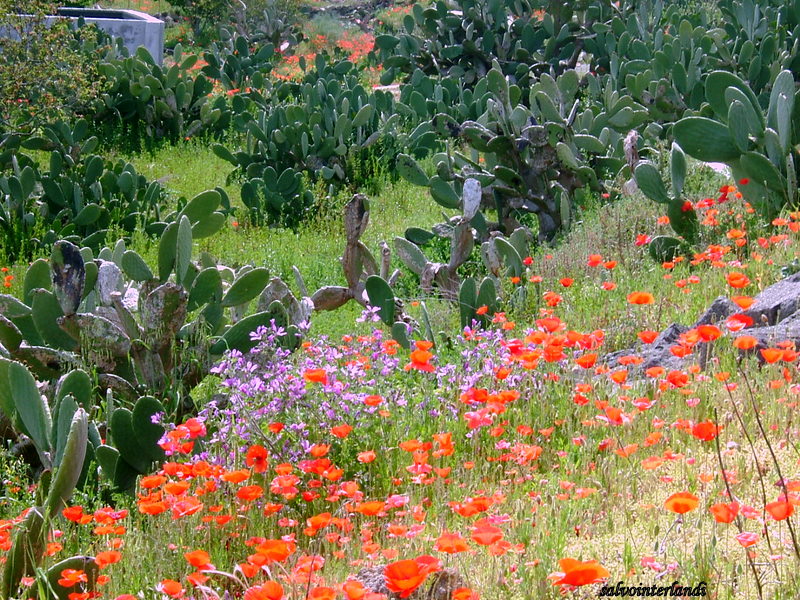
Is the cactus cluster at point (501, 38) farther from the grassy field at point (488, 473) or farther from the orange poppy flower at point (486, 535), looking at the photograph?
the orange poppy flower at point (486, 535)

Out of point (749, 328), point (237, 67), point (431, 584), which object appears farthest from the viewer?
point (237, 67)

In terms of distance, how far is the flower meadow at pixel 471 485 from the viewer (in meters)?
2.12

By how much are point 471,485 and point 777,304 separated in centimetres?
188

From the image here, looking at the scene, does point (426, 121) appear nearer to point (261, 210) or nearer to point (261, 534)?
point (261, 210)

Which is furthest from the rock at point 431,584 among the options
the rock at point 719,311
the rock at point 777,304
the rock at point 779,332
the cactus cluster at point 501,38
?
the cactus cluster at point 501,38

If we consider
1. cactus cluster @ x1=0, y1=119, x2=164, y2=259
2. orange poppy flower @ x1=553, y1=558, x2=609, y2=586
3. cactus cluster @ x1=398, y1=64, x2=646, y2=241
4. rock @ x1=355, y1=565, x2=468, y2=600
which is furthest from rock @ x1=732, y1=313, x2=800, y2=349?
cactus cluster @ x1=0, y1=119, x2=164, y2=259

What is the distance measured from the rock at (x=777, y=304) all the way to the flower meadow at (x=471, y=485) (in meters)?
0.41

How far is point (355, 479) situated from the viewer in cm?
312

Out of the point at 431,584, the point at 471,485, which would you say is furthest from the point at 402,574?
the point at 471,485

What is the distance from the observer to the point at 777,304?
158 inches

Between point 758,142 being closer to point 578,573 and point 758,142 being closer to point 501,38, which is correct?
point 578,573

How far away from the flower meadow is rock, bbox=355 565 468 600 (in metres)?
0.01

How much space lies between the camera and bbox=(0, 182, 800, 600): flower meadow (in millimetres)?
2121

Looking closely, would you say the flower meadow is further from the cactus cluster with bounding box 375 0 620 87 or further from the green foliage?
the cactus cluster with bounding box 375 0 620 87
